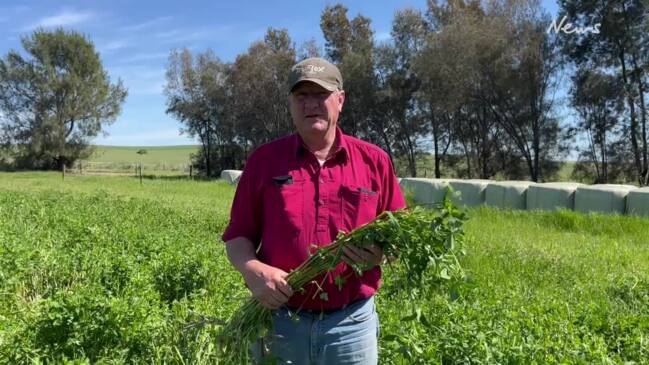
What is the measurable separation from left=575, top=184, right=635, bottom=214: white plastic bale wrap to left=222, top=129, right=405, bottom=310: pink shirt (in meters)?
12.2

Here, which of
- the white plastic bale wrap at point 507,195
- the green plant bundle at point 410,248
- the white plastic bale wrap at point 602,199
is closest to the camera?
the green plant bundle at point 410,248

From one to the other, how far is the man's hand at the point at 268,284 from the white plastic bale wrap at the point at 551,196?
41.7 ft

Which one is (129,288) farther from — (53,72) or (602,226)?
(53,72)

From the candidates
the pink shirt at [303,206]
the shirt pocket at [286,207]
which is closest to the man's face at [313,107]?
the pink shirt at [303,206]

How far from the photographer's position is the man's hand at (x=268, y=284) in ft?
7.41

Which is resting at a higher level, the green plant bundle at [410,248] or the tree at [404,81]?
the tree at [404,81]

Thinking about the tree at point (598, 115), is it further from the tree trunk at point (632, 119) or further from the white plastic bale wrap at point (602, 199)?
the white plastic bale wrap at point (602, 199)

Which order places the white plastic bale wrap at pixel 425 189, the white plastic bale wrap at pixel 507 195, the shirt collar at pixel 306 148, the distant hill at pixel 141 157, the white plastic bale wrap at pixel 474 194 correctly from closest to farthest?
1. the shirt collar at pixel 306 148
2. the white plastic bale wrap at pixel 507 195
3. the white plastic bale wrap at pixel 474 194
4. the white plastic bale wrap at pixel 425 189
5. the distant hill at pixel 141 157

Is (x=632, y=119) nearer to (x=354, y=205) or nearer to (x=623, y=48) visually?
(x=623, y=48)

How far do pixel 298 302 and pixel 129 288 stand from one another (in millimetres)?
2858

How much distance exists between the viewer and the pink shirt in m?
2.36

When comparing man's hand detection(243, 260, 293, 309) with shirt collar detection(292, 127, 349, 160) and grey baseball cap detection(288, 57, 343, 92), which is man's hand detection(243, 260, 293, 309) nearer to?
shirt collar detection(292, 127, 349, 160)

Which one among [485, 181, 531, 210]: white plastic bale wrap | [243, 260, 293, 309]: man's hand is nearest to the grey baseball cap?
[243, 260, 293, 309]: man's hand

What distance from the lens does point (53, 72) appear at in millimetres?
46500
